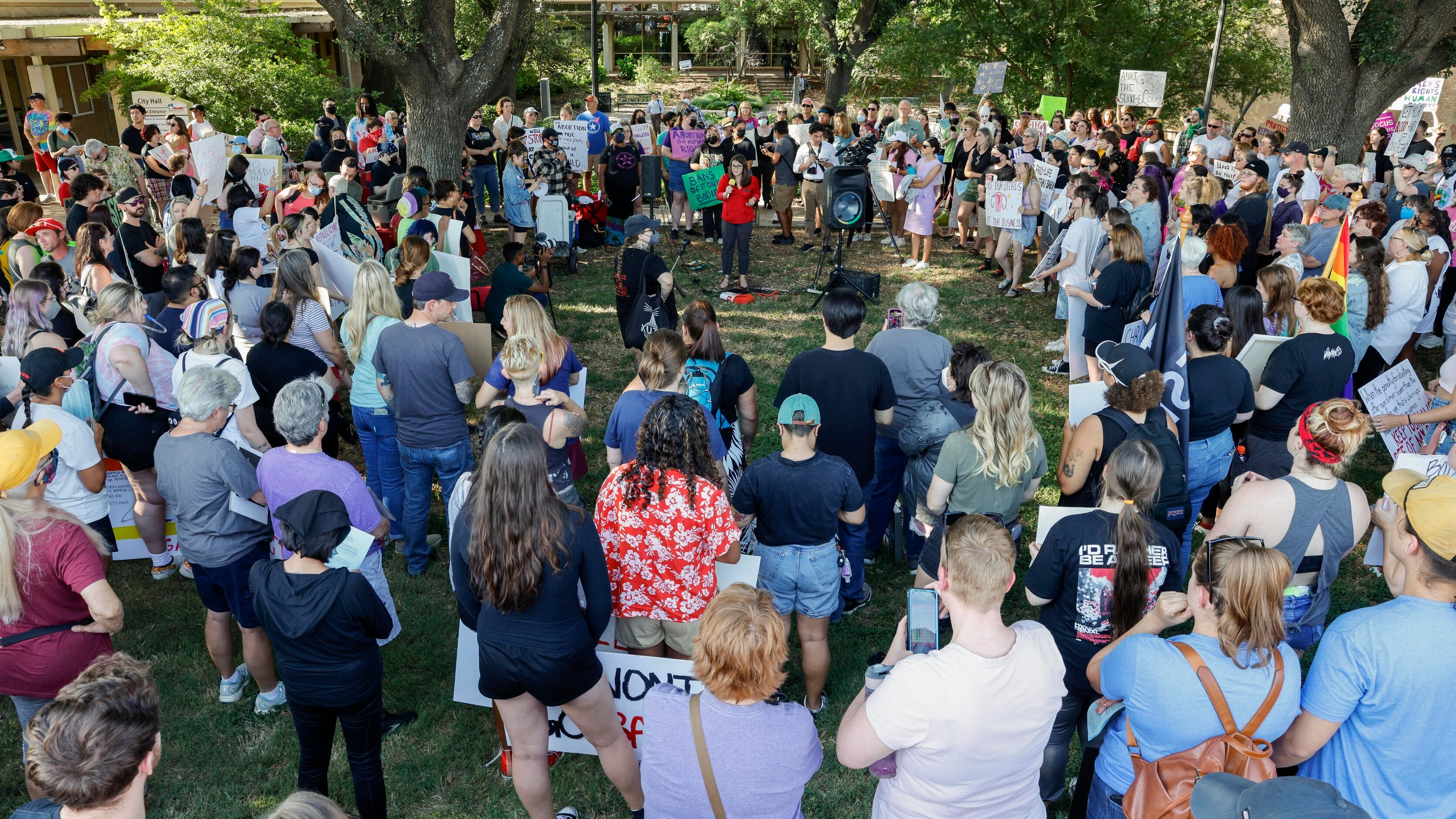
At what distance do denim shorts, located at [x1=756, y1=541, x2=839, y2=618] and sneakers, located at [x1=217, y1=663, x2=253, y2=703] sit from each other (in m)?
2.62

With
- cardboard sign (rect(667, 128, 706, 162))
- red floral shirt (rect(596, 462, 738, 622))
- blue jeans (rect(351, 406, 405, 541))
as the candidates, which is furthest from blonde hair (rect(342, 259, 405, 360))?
cardboard sign (rect(667, 128, 706, 162))

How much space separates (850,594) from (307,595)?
297 centimetres

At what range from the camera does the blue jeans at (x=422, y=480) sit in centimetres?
523

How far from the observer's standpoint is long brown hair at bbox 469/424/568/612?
9.88 feet

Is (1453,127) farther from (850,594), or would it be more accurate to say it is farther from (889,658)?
(889,658)

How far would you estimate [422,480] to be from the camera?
535 cm

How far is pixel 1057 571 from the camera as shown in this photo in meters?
3.39

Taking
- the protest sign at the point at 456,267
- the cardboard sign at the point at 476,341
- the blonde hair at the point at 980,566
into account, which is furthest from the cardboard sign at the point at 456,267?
the blonde hair at the point at 980,566

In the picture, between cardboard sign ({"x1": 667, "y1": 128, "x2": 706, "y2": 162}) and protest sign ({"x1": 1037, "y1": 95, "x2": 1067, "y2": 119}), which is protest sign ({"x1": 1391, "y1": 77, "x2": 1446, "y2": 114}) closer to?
protest sign ({"x1": 1037, "y1": 95, "x2": 1067, "y2": 119})

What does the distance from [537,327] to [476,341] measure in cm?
87

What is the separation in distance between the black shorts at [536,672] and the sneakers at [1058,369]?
6561 mm

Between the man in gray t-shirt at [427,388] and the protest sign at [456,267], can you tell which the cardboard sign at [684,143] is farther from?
the man in gray t-shirt at [427,388]

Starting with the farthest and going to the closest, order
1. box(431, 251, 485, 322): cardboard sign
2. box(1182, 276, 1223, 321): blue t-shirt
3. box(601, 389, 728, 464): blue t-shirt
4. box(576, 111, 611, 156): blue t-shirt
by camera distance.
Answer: box(576, 111, 611, 156): blue t-shirt, box(431, 251, 485, 322): cardboard sign, box(1182, 276, 1223, 321): blue t-shirt, box(601, 389, 728, 464): blue t-shirt

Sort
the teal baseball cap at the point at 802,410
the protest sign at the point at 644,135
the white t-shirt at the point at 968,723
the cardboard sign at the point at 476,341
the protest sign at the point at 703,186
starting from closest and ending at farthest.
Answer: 1. the white t-shirt at the point at 968,723
2. the teal baseball cap at the point at 802,410
3. the cardboard sign at the point at 476,341
4. the protest sign at the point at 703,186
5. the protest sign at the point at 644,135
